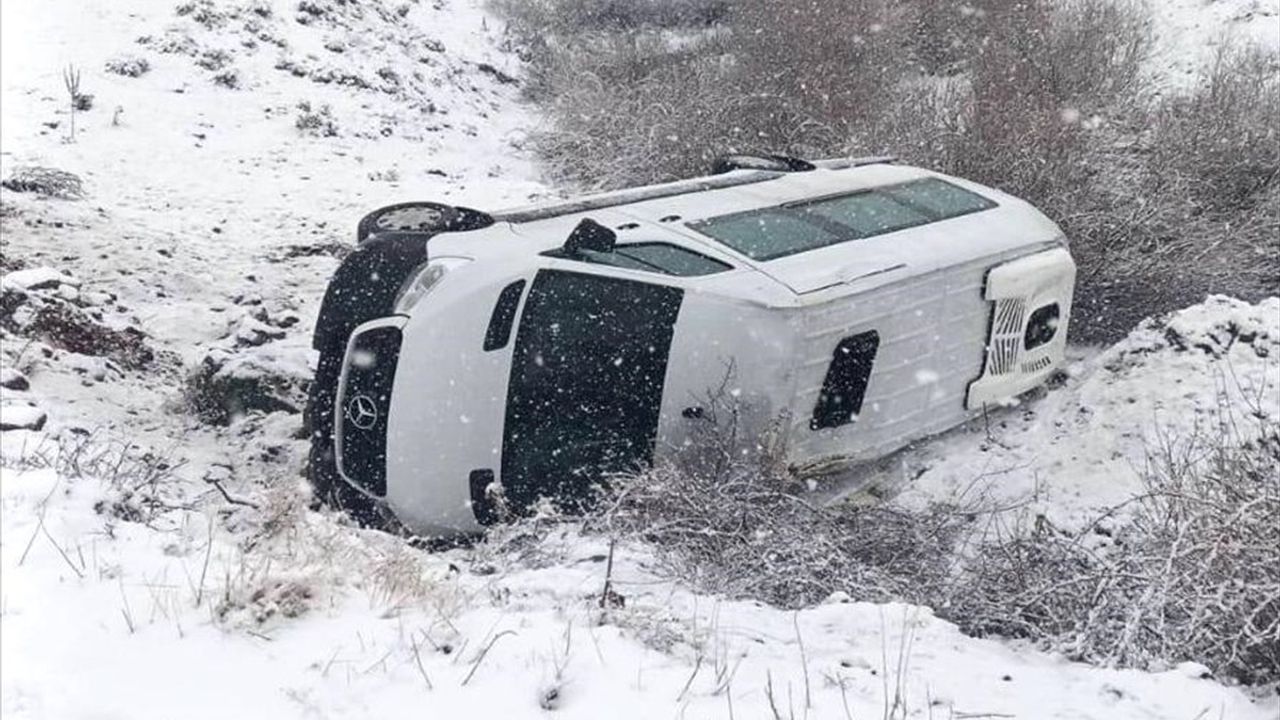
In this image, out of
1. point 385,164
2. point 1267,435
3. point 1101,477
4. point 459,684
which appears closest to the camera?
Answer: point 459,684

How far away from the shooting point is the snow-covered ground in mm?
2947

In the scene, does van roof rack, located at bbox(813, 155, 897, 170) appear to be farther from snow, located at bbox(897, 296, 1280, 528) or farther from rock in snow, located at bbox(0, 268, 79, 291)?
rock in snow, located at bbox(0, 268, 79, 291)

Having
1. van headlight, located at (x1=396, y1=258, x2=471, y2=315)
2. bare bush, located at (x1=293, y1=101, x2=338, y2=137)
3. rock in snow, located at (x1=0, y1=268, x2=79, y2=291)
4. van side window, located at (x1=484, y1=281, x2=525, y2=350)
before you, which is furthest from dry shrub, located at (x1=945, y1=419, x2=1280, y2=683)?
bare bush, located at (x1=293, y1=101, x2=338, y2=137)

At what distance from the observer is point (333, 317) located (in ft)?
19.1

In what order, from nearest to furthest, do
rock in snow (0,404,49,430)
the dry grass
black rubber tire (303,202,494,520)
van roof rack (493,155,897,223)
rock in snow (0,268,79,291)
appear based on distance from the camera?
rock in snow (0,404,49,430) → black rubber tire (303,202,494,520) → van roof rack (493,155,897,223) → rock in snow (0,268,79,291) → the dry grass

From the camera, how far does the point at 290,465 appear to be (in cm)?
666

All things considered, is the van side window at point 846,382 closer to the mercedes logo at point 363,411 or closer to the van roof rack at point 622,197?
the van roof rack at point 622,197

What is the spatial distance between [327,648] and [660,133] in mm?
9741

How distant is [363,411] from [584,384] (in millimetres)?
1082

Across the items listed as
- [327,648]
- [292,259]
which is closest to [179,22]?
[292,259]

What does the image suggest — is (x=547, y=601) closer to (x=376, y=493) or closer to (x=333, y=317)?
(x=376, y=493)

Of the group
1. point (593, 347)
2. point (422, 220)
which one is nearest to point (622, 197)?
point (422, 220)

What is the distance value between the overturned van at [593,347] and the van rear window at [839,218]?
23mm

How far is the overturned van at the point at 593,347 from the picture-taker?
5.45 metres
